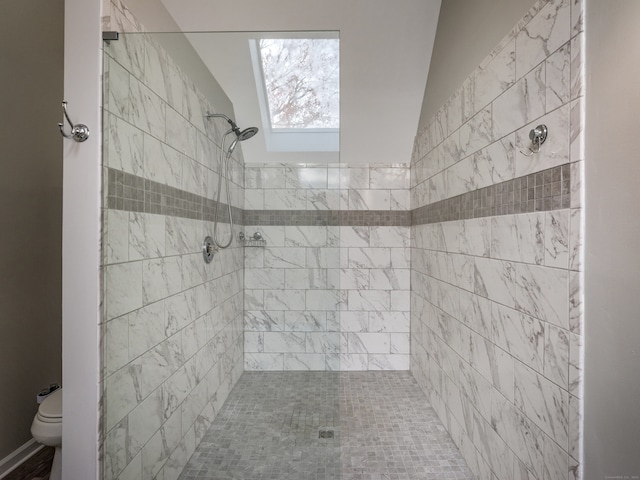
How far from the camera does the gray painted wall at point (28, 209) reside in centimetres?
173

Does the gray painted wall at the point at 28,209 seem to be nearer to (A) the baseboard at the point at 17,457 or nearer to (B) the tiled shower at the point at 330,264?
(A) the baseboard at the point at 17,457

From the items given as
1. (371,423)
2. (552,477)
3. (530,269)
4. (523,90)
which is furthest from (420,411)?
(523,90)

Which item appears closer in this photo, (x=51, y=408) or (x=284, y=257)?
(x=51, y=408)

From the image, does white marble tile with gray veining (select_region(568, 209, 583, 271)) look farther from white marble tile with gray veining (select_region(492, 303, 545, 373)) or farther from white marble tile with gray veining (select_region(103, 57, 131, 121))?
white marble tile with gray veining (select_region(103, 57, 131, 121))

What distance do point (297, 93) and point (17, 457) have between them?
2.69m

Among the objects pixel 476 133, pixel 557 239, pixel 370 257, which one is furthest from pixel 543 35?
pixel 370 257

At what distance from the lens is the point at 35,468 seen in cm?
167

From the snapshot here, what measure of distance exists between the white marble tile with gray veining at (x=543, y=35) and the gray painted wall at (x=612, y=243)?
0.09 m

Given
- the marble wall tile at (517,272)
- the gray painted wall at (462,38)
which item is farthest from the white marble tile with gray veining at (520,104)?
the gray painted wall at (462,38)

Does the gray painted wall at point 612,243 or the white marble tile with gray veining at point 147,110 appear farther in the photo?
the white marble tile with gray veining at point 147,110

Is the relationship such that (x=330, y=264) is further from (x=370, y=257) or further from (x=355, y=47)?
(x=355, y=47)

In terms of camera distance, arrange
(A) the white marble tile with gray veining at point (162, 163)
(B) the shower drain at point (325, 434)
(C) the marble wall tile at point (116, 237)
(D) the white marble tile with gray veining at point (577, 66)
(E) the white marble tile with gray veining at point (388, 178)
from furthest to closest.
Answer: (E) the white marble tile with gray veining at point (388, 178), (B) the shower drain at point (325, 434), (A) the white marble tile with gray veining at point (162, 163), (C) the marble wall tile at point (116, 237), (D) the white marble tile with gray veining at point (577, 66)

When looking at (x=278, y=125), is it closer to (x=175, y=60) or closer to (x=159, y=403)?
(x=175, y=60)

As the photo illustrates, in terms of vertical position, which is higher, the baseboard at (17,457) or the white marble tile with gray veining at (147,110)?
the white marble tile with gray veining at (147,110)
